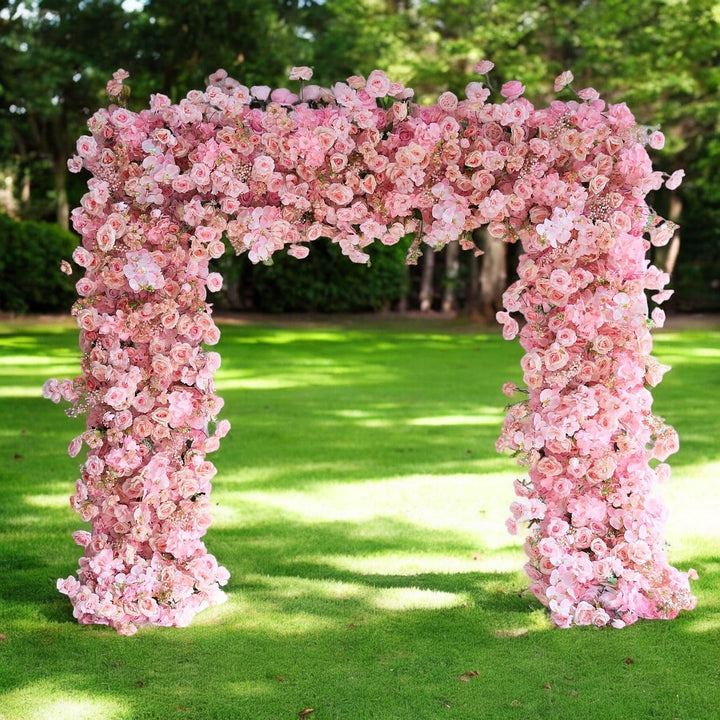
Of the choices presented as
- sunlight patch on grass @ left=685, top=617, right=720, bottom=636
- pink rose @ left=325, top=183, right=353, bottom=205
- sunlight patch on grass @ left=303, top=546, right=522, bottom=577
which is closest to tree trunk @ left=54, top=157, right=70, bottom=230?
sunlight patch on grass @ left=303, top=546, right=522, bottom=577

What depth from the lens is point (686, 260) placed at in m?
25.5

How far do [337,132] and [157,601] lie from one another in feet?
7.68

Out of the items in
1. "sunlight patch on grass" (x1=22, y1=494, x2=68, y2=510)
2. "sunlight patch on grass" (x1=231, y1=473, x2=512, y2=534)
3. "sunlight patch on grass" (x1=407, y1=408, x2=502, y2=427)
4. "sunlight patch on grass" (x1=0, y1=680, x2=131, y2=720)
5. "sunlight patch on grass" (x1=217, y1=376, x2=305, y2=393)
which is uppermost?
"sunlight patch on grass" (x1=217, y1=376, x2=305, y2=393)

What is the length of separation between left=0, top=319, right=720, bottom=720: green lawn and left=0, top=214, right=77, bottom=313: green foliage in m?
10.7

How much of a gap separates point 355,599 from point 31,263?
58.7 feet

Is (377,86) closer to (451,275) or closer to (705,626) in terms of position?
(705,626)

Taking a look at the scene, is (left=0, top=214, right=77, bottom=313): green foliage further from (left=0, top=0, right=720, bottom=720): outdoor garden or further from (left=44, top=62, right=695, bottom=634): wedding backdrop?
(left=44, top=62, right=695, bottom=634): wedding backdrop

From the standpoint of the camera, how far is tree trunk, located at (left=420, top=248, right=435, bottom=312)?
25.5 metres

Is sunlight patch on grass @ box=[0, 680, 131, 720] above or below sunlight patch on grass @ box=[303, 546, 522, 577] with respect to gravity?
below

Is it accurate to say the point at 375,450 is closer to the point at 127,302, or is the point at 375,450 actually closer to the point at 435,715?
the point at 127,302

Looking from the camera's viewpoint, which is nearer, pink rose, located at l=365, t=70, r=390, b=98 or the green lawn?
the green lawn

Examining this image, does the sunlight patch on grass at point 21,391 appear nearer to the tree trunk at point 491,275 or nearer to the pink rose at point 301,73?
the pink rose at point 301,73

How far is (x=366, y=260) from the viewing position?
4820 millimetres

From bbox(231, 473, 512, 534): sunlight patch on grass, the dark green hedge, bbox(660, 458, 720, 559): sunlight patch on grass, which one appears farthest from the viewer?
the dark green hedge
